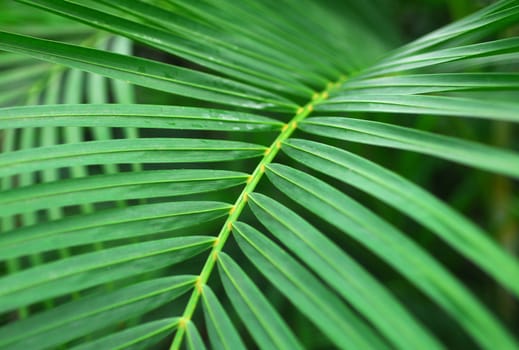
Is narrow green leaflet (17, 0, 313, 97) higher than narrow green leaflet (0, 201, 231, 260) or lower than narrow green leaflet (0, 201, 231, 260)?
higher

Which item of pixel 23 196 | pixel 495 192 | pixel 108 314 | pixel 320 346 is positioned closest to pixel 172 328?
pixel 108 314

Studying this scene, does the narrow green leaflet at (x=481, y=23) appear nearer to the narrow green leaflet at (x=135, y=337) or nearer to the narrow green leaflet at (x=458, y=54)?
the narrow green leaflet at (x=458, y=54)

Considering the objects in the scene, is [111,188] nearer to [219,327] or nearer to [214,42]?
[219,327]

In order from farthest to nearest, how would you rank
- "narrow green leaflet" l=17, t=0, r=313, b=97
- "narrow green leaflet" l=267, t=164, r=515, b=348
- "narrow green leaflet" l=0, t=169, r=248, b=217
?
"narrow green leaflet" l=17, t=0, r=313, b=97
"narrow green leaflet" l=0, t=169, r=248, b=217
"narrow green leaflet" l=267, t=164, r=515, b=348

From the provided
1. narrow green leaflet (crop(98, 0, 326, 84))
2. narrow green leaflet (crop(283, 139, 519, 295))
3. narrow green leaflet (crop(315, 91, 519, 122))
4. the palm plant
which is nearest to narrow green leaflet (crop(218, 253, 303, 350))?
the palm plant

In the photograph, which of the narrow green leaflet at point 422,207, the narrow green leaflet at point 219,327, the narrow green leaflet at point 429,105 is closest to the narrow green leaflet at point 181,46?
the narrow green leaflet at point 429,105

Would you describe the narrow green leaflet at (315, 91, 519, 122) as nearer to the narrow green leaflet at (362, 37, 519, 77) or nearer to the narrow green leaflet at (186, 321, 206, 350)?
the narrow green leaflet at (362, 37, 519, 77)

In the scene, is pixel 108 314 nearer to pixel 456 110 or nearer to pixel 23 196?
pixel 23 196
